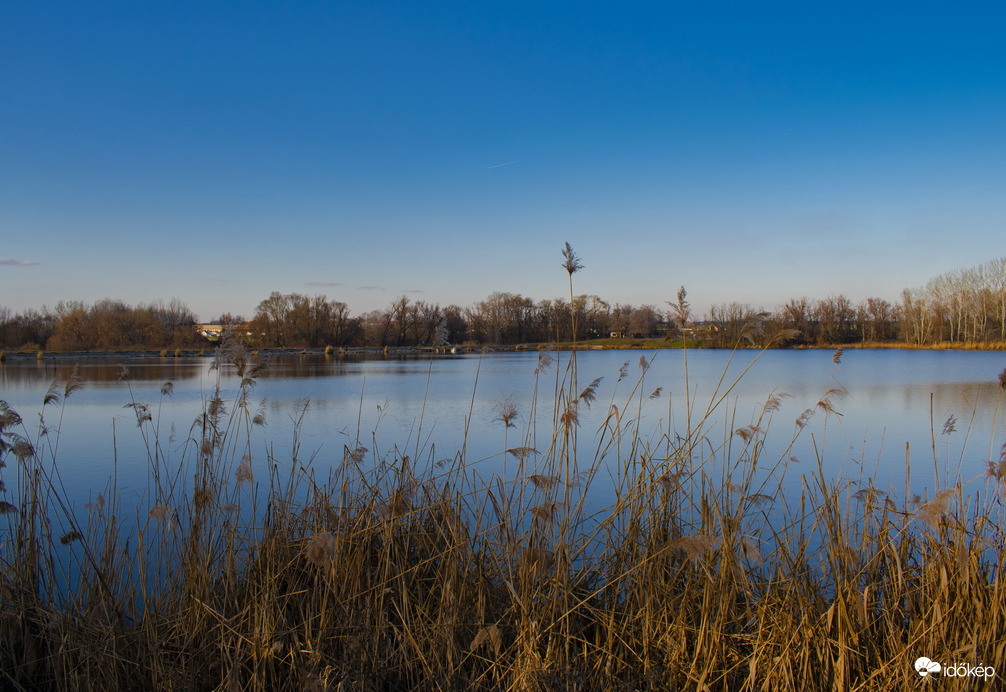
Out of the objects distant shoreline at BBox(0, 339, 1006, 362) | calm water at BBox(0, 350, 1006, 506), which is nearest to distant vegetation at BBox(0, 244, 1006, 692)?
calm water at BBox(0, 350, 1006, 506)

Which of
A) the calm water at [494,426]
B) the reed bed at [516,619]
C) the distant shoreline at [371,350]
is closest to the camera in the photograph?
the reed bed at [516,619]

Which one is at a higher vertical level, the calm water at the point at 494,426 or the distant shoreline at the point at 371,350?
the distant shoreline at the point at 371,350

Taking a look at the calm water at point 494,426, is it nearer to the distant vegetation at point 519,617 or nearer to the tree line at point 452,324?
the distant vegetation at point 519,617

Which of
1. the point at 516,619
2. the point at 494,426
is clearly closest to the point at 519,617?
the point at 516,619

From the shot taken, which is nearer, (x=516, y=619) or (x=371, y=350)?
(x=516, y=619)

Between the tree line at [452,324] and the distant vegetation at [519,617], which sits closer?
the distant vegetation at [519,617]

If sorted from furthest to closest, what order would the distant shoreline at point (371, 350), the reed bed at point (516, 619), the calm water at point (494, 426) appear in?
the distant shoreline at point (371, 350), the calm water at point (494, 426), the reed bed at point (516, 619)

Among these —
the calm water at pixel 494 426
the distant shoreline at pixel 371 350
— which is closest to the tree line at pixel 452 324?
the distant shoreline at pixel 371 350

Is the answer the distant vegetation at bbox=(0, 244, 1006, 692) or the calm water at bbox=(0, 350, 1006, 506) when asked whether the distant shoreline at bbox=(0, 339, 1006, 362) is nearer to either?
the calm water at bbox=(0, 350, 1006, 506)

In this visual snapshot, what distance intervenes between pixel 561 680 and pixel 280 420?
1145cm

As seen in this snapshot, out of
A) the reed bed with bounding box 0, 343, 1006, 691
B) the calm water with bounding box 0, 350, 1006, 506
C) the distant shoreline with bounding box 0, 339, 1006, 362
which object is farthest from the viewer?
the distant shoreline with bounding box 0, 339, 1006, 362

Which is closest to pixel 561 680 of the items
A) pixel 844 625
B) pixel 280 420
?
pixel 844 625

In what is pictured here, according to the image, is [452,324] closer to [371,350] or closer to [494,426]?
[371,350]

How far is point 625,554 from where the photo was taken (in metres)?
3.37
